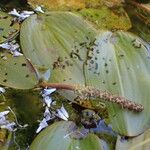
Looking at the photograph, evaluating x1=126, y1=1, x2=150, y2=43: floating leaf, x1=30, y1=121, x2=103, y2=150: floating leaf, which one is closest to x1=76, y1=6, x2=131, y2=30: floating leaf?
x1=126, y1=1, x2=150, y2=43: floating leaf

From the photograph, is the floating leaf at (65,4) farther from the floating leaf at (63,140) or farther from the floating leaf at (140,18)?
the floating leaf at (63,140)

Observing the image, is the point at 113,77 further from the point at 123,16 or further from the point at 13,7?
the point at 13,7

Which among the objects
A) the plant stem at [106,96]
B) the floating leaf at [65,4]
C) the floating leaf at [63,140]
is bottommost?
the floating leaf at [63,140]

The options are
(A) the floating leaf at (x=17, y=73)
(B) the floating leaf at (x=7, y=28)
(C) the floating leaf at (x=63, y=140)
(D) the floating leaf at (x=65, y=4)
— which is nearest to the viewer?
(C) the floating leaf at (x=63, y=140)

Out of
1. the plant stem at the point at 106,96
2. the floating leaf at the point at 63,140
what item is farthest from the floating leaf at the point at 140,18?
the floating leaf at the point at 63,140

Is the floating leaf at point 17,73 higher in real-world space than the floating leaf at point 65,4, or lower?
lower

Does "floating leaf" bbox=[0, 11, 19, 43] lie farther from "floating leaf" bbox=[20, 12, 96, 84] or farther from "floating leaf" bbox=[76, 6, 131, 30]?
"floating leaf" bbox=[76, 6, 131, 30]

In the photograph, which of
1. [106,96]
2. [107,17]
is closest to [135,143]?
[106,96]

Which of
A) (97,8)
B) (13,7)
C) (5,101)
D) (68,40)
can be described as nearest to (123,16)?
(97,8)
